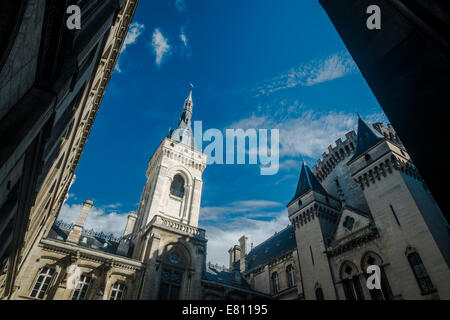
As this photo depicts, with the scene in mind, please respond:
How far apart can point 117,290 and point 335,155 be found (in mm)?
25144

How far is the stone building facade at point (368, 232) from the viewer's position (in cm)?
1459

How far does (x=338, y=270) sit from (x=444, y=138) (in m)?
20.0

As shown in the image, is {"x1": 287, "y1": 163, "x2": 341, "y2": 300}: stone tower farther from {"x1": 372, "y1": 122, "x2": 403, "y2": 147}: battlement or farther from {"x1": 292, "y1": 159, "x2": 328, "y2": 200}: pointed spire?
{"x1": 372, "y1": 122, "x2": 403, "y2": 147}: battlement

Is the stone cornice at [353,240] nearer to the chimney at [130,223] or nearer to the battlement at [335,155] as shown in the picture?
the battlement at [335,155]

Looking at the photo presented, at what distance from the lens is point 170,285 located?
2094cm

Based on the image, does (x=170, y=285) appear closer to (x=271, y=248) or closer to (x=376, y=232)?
(x=271, y=248)

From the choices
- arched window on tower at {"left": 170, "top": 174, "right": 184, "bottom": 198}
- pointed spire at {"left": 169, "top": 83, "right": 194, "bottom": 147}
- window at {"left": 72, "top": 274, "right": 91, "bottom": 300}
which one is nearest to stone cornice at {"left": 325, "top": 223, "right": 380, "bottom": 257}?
arched window on tower at {"left": 170, "top": 174, "right": 184, "bottom": 198}

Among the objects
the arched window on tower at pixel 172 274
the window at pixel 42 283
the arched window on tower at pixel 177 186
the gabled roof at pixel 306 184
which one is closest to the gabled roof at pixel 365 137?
the gabled roof at pixel 306 184

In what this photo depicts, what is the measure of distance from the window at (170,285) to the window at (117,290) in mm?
2959

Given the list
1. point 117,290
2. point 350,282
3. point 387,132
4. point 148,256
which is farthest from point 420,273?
point 117,290

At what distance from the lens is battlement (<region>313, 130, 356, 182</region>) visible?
26769 millimetres

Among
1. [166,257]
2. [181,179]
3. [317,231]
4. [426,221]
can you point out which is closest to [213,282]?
[166,257]

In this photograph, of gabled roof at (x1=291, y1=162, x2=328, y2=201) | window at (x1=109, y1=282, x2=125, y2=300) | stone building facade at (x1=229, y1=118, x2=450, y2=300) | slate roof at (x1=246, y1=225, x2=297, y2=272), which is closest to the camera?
stone building facade at (x1=229, y1=118, x2=450, y2=300)

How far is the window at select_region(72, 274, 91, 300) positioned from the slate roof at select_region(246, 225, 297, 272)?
61.3ft
